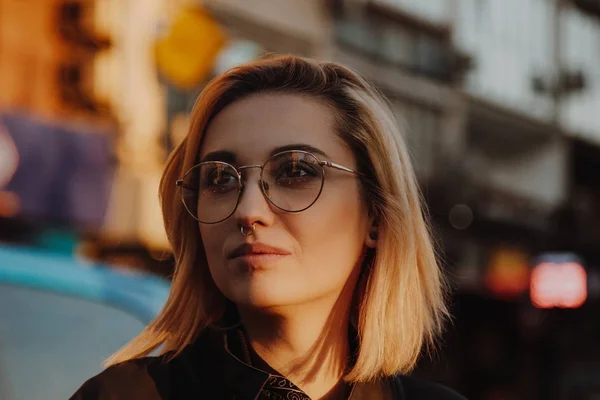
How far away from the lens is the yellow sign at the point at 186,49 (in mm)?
13172

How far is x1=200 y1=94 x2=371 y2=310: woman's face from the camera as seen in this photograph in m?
1.77

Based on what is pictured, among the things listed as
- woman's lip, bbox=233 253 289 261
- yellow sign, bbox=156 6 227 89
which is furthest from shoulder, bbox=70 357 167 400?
yellow sign, bbox=156 6 227 89

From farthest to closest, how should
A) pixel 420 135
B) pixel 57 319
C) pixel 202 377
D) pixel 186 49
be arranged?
pixel 420 135, pixel 186 49, pixel 57 319, pixel 202 377

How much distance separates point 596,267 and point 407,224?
23447 mm

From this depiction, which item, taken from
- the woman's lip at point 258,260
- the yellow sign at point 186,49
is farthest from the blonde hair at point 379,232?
the yellow sign at point 186,49

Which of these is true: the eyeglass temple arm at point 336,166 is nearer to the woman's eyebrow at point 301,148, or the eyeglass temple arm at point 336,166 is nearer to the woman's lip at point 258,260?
the woman's eyebrow at point 301,148

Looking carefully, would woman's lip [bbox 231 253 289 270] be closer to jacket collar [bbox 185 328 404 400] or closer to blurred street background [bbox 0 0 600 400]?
jacket collar [bbox 185 328 404 400]

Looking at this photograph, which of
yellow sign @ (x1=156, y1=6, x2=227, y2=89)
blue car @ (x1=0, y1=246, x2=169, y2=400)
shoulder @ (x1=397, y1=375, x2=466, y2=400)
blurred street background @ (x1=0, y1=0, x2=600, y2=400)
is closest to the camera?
shoulder @ (x1=397, y1=375, x2=466, y2=400)

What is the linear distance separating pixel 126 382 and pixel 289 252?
362 mm

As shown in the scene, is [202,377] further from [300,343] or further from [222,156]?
[222,156]

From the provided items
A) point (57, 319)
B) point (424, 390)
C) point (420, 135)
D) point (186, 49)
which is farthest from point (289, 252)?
point (420, 135)

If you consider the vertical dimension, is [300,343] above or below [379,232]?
below

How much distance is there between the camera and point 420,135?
22.5 metres

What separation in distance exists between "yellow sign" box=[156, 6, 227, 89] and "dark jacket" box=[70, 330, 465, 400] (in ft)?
37.6
